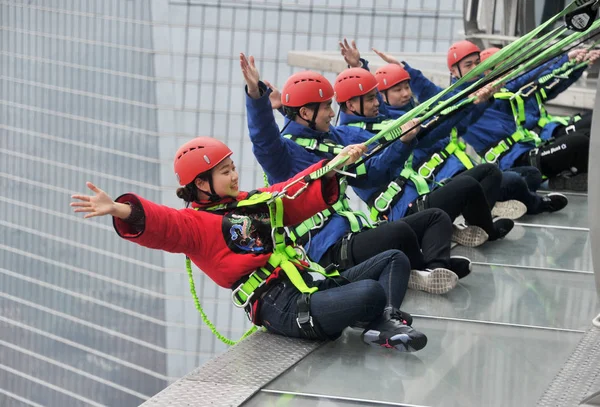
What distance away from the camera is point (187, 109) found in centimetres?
4275

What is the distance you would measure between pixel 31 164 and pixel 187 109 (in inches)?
411

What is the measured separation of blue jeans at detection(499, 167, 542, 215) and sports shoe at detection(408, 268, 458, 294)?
1.93 m

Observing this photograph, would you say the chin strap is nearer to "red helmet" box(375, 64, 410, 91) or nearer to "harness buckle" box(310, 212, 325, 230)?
"harness buckle" box(310, 212, 325, 230)

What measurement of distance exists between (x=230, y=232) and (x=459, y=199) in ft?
6.95

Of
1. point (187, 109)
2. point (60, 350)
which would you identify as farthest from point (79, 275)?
point (187, 109)

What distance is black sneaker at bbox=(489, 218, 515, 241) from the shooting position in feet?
20.5

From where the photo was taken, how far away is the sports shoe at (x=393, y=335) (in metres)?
4.14

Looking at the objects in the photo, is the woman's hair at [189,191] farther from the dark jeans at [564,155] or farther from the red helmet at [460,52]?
the dark jeans at [564,155]

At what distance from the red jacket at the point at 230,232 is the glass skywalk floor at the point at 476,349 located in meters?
0.49

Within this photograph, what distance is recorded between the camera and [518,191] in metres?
6.98

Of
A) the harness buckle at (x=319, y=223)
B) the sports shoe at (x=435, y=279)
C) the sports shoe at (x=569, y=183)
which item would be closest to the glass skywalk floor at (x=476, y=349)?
the sports shoe at (x=435, y=279)

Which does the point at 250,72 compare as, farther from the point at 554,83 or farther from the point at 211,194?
the point at 554,83

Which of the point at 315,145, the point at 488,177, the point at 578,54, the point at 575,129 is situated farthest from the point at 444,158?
the point at 575,129

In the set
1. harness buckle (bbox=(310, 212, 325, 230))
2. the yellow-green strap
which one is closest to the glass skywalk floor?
the yellow-green strap
